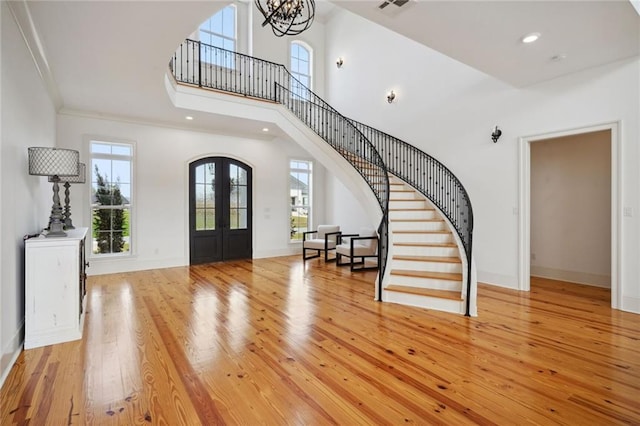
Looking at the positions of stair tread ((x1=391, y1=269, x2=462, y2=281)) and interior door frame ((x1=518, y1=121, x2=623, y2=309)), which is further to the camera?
stair tread ((x1=391, y1=269, x2=462, y2=281))

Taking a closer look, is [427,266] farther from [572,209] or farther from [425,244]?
[572,209]

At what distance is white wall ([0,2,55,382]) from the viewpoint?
2537 millimetres

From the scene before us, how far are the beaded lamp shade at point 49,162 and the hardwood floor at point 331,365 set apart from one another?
1674mm

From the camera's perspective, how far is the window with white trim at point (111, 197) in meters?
6.09

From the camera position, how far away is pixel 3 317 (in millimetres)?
2525

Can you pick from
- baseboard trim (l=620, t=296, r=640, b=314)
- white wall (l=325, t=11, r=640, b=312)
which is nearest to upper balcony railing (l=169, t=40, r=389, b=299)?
white wall (l=325, t=11, r=640, b=312)

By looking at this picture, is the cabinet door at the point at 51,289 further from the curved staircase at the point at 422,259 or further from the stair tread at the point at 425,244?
the stair tread at the point at 425,244

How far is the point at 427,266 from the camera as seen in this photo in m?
4.69

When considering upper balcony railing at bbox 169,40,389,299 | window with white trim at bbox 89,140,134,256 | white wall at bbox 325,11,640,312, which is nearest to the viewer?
white wall at bbox 325,11,640,312

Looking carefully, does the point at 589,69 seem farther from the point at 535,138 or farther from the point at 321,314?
A: the point at 321,314

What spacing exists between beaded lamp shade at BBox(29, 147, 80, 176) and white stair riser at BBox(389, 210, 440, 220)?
455 cm

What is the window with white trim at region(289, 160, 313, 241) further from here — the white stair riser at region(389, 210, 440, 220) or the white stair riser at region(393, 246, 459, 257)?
the white stair riser at region(393, 246, 459, 257)

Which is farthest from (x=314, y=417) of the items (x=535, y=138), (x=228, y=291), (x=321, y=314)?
(x=535, y=138)

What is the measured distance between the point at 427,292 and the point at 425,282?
222 mm
